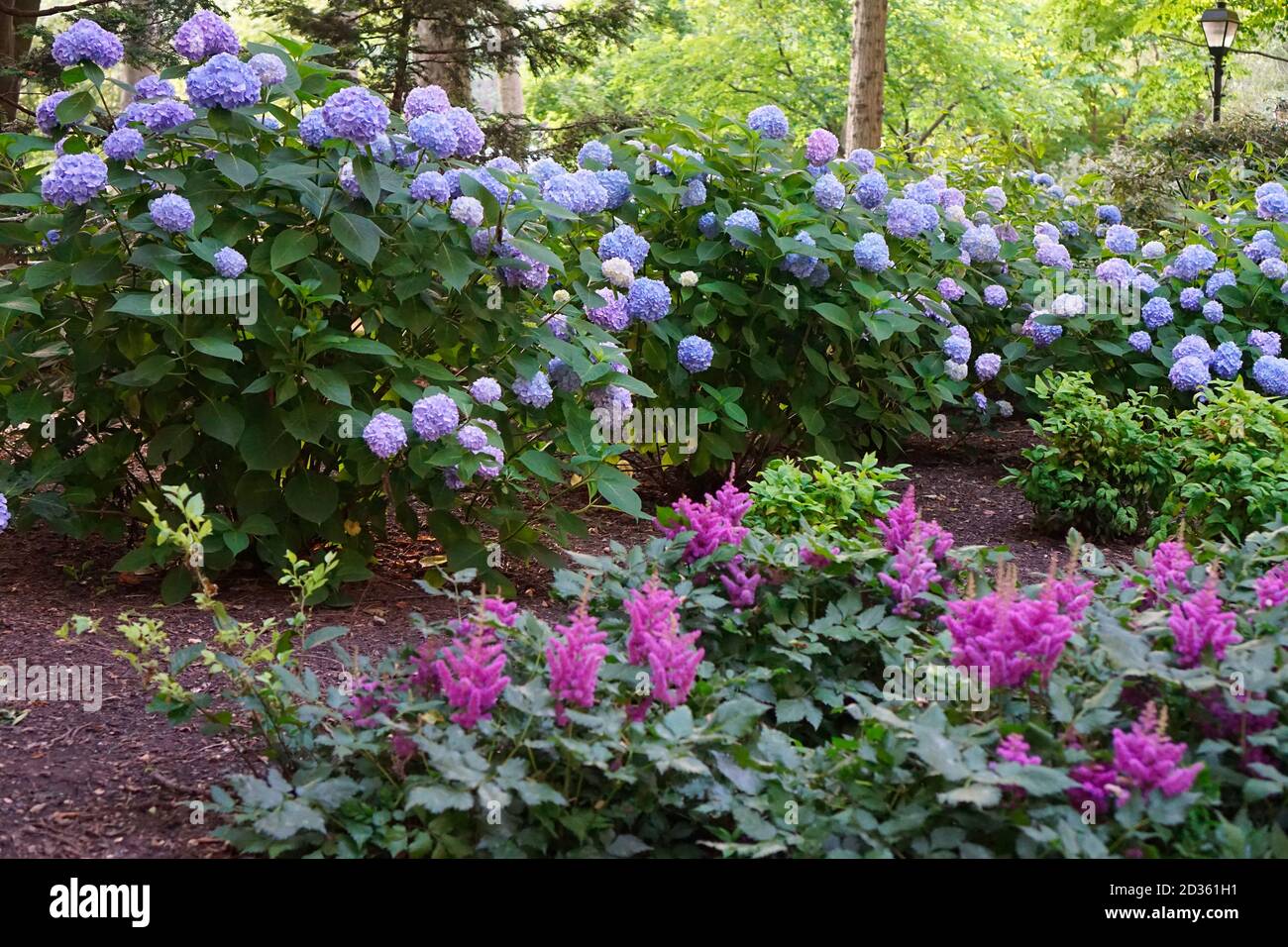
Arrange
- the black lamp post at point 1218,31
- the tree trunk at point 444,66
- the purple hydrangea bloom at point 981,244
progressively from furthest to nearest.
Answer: the black lamp post at point 1218,31
the tree trunk at point 444,66
the purple hydrangea bloom at point 981,244

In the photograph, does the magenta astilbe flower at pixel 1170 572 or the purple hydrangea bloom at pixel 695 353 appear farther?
the purple hydrangea bloom at pixel 695 353

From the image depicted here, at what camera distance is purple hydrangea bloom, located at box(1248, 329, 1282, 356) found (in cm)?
594

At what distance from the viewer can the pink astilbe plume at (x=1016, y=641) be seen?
244 centimetres

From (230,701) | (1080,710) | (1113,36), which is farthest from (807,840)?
(1113,36)

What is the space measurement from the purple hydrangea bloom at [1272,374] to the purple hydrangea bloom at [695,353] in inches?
104

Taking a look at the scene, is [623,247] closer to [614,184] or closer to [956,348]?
[614,184]

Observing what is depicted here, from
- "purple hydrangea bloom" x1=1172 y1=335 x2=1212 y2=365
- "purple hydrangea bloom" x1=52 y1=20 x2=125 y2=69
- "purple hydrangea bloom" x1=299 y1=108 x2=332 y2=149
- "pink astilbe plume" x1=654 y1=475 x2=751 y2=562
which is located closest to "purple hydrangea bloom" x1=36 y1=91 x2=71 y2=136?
"purple hydrangea bloom" x1=52 y1=20 x2=125 y2=69

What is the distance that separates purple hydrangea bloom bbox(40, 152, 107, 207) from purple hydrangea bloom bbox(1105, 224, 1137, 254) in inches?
195

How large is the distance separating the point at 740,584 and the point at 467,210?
59.3 inches

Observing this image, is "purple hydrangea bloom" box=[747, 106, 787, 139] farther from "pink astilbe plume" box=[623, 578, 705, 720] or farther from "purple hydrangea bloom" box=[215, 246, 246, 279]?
"pink astilbe plume" box=[623, 578, 705, 720]

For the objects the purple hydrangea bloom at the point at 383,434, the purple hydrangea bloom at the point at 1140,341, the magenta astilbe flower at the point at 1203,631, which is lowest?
the magenta astilbe flower at the point at 1203,631

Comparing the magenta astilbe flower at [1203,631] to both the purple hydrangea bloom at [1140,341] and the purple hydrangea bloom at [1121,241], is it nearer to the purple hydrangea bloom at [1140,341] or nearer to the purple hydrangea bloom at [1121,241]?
the purple hydrangea bloom at [1140,341]

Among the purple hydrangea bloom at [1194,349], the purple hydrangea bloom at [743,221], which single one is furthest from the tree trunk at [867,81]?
Result: the purple hydrangea bloom at [743,221]

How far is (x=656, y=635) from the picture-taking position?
2.64 metres
